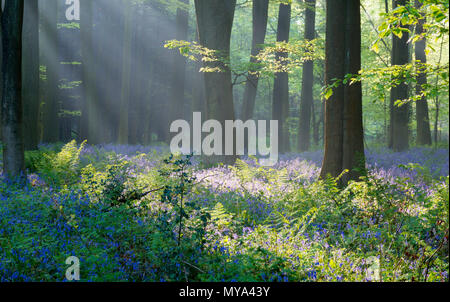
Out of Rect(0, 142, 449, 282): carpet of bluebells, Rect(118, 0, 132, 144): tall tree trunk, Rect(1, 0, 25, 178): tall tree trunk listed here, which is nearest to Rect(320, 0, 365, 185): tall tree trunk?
Rect(0, 142, 449, 282): carpet of bluebells

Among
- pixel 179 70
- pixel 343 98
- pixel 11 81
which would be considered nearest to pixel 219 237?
pixel 343 98

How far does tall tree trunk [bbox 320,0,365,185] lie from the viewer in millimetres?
7547

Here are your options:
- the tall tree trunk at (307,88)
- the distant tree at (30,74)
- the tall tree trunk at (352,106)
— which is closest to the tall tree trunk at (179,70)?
the tall tree trunk at (307,88)

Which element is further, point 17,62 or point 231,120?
point 231,120

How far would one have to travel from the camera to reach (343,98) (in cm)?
767

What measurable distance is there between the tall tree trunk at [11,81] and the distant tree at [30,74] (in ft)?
11.3

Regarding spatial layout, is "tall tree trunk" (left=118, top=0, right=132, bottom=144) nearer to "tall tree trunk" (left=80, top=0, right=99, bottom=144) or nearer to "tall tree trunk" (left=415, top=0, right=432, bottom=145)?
"tall tree trunk" (left=80, top=0, right=99, bottom=144)

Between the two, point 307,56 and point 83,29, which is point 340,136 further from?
point 83,29

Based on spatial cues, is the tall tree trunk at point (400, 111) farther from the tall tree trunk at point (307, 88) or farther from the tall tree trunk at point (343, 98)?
the tall tree trunk at point (343, 98)

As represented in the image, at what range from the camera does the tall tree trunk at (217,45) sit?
37.3 feet
